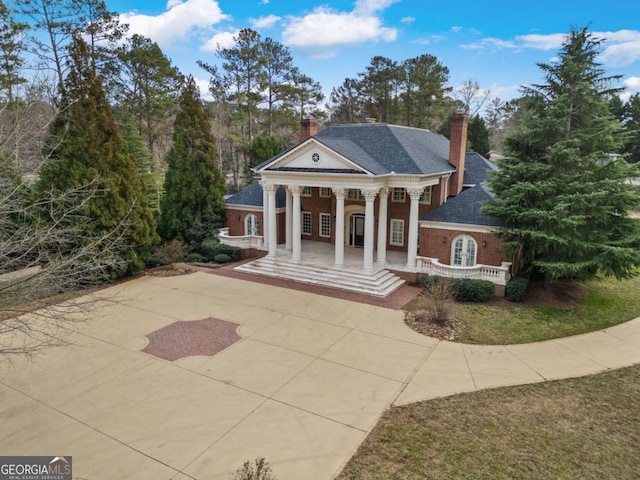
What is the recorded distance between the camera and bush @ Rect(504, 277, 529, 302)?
1878 cm

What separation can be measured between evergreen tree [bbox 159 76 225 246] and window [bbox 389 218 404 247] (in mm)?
11657

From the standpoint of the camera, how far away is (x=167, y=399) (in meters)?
11.0

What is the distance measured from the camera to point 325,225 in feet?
90.6

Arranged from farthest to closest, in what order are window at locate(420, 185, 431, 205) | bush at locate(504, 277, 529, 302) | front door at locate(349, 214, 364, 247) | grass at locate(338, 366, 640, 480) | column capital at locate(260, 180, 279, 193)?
1. front door at locate(349, 214, 364, 247)
2. window at locate(420, 185, 431, 205)
3. column capital at locate(260, 180, 279, 193)
4. bush at locate(504, 277, 529, 302)
5. grass at locate(338, 366, 640, 480)

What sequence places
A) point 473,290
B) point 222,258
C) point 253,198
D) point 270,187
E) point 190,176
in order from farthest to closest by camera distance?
point 253,198 → point 190,176 → point 222,258 → point 270,187 → point 473,290

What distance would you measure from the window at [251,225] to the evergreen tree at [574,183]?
583 inches

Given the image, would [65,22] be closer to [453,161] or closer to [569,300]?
[453,161]

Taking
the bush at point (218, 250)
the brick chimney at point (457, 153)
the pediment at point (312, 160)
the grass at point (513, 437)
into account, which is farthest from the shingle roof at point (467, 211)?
the bush at point (218, 250)

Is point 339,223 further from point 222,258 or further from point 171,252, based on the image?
point 171,252

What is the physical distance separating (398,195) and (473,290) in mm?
7920

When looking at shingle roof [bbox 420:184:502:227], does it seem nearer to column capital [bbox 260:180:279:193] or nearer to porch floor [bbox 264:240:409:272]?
porch floor [bbox 264:240:409:272]

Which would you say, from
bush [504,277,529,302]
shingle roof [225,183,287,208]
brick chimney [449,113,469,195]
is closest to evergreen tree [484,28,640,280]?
bush [504,277,529,302]

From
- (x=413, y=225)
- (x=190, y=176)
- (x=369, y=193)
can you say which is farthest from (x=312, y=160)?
(x=190, y=176)

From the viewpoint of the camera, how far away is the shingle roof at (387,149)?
2126 centimetres
